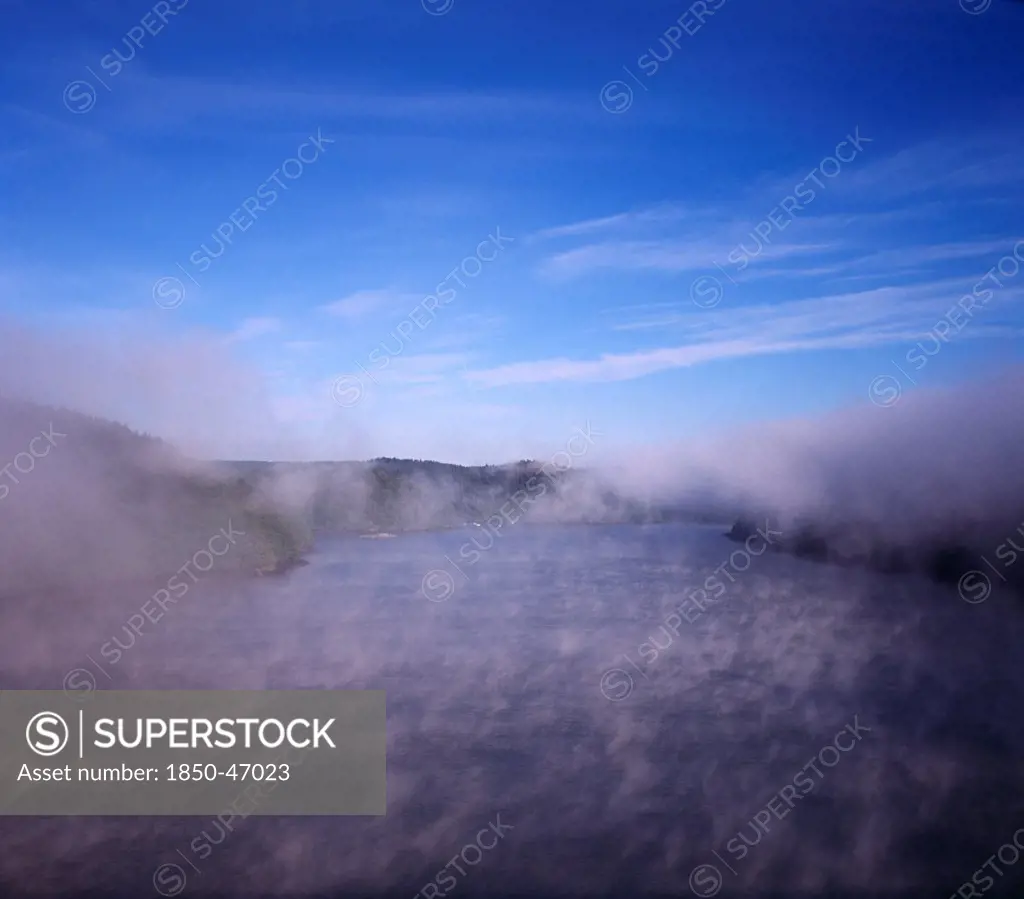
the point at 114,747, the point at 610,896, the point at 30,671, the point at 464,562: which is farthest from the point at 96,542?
the point at 610,896

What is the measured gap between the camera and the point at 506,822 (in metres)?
2.30

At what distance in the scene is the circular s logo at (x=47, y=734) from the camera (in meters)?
2.24
